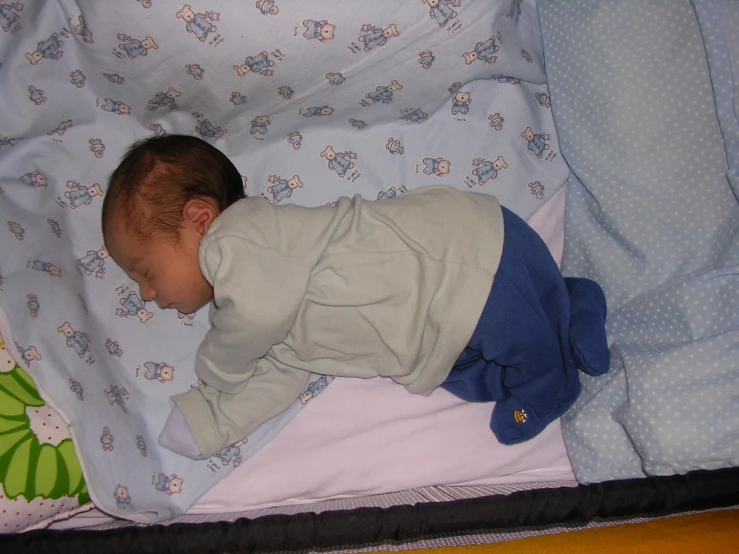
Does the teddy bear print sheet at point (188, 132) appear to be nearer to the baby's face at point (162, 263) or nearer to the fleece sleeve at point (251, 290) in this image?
the baby's face at point (162, 263)

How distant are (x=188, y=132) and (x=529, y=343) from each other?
33.9 inches

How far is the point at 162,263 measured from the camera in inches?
49.1

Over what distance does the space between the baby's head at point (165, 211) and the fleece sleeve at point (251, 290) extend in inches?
3.3

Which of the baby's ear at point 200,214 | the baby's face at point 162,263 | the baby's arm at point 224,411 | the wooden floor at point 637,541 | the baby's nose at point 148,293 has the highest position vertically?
the baby's ear at point 200,214

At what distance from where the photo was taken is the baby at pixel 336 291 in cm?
119

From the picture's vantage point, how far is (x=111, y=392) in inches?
51.9

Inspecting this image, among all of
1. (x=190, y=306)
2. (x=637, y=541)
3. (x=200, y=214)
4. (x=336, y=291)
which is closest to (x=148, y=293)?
(x=190, y=306)

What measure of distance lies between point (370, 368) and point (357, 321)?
13 centimetres

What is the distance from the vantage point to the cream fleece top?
1.17 m

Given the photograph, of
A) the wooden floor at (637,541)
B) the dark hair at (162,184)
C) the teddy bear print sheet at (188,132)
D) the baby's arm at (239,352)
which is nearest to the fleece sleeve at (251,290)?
the baby's arm at (239,352)

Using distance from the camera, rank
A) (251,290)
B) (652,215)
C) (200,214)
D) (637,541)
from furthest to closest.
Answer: (652,215) < (200,214) < (251,290) < (637,541)

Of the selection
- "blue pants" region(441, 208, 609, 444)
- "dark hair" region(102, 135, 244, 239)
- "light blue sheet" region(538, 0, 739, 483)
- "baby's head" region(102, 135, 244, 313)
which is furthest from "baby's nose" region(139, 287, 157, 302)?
"light blue sheet" region(538, 0, 739, 483)

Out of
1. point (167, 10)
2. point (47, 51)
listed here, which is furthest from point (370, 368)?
point (47, 51)

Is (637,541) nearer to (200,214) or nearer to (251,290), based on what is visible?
(251,290)
